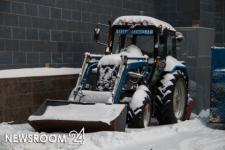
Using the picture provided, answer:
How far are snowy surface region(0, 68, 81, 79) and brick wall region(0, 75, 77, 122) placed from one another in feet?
0.37

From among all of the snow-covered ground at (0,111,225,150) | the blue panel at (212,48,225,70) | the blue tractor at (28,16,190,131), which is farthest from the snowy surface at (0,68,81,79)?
the blue panel at (212,48,225,70)

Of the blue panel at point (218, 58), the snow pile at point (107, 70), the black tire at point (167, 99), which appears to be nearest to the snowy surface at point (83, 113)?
the snow pile at point (107, 70)

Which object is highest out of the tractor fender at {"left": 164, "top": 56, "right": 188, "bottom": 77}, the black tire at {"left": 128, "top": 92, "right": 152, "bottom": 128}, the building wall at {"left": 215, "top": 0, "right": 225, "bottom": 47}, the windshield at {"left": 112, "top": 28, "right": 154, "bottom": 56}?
the building wall at {"left": 215, "top": 0, "right": 225, "bottom": 47}

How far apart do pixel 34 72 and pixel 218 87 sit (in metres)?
4.13

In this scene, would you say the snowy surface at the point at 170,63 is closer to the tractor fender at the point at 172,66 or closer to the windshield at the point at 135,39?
the tractor fender at the point at 172,66

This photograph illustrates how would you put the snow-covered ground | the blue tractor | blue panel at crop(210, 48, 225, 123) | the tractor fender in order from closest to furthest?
the snow-covered ground < the blue tractor < blue panel at crop(210, 48, 225, 123) < the tractor fender

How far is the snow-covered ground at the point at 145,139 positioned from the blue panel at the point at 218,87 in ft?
1.81

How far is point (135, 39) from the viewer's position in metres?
12.7

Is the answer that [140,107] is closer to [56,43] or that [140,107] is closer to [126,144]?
[126,144]

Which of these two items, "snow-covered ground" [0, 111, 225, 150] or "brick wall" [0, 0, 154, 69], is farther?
"brick wall" [0, 0, 154, 69]

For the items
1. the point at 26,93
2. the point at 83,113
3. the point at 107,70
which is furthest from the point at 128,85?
the point at 26,93

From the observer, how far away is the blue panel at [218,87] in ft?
40.5

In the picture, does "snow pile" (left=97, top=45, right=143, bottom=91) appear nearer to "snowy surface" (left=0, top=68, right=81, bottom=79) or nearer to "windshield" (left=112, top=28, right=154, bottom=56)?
"windshield" (left=112, top=28, right=154, bottom=56)

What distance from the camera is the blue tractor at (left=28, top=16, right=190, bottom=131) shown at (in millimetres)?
10188
